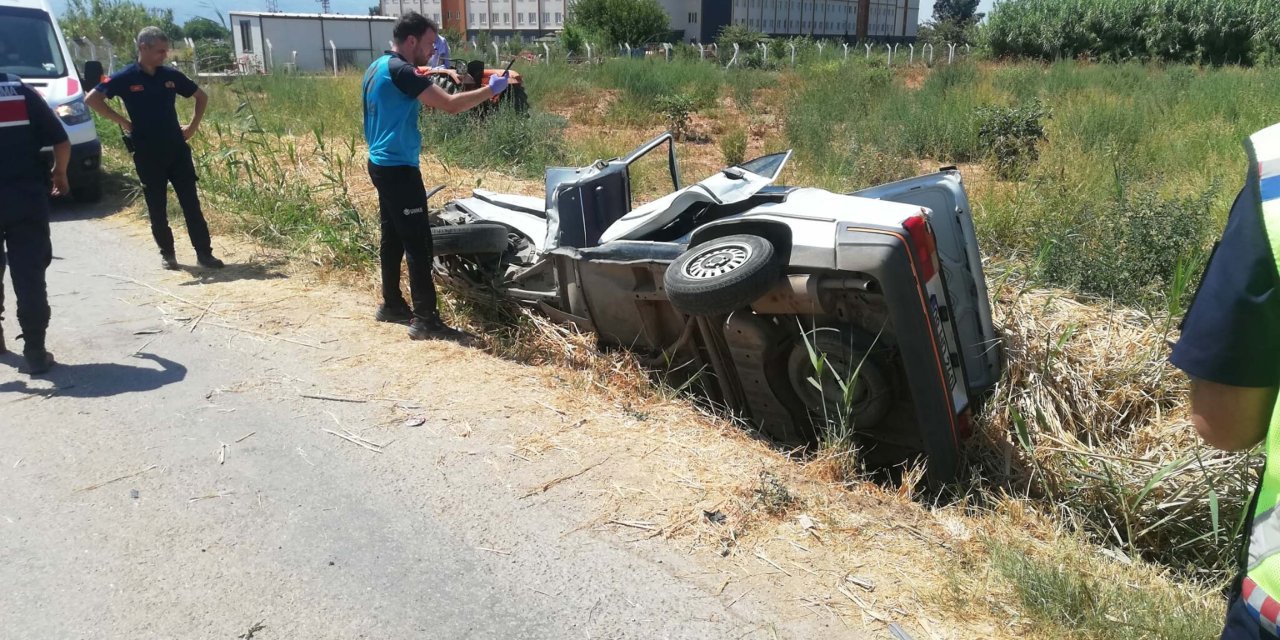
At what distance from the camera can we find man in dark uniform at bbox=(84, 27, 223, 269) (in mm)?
6969

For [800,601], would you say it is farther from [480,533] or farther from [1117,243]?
[1117,243]

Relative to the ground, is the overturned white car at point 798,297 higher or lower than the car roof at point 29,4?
lower

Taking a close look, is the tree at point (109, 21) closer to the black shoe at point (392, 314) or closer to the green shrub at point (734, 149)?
the green shrub at point (734, 149)

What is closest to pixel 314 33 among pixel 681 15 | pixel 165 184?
pixel 681 15

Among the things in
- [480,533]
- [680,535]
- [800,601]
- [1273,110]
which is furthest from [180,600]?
[1273,110]

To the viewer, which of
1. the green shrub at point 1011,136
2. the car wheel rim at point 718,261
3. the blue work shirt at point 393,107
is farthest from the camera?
the green shrub at point 1011,136

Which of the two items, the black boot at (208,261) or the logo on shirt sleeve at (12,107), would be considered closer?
the logo on shirt sleeve at (12,107)

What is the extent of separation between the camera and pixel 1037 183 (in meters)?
8.16

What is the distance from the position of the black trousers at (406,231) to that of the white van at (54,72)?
5636 millimetres

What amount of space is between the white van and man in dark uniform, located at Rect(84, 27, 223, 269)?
111 inches

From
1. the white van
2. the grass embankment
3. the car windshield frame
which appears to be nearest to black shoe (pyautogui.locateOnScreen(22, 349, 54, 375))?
the grass embankment

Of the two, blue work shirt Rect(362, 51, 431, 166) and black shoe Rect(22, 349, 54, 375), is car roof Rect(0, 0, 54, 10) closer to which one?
black shoe Rect(22, 349, 54, 375)

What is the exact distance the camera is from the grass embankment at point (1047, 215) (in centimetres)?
394

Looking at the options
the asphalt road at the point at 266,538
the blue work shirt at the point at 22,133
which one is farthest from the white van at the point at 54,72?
the asphalt road at the point at 266,538
